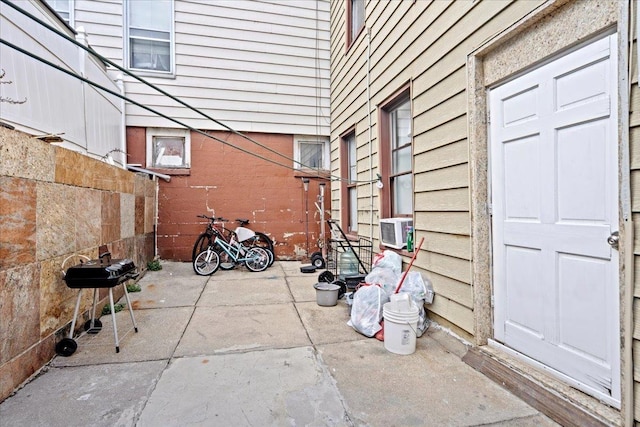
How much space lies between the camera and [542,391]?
1.90 meters

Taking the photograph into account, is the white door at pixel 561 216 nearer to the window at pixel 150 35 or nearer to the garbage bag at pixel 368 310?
the garbage bag at pixel 368 310

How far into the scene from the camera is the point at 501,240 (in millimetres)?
2408

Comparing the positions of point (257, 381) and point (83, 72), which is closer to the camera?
point (257, 381)

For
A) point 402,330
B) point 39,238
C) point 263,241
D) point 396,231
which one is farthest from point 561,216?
point 263,241

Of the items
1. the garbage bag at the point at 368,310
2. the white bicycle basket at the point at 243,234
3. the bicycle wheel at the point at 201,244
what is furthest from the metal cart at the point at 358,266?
the bicycle wheel at the point at 201,244

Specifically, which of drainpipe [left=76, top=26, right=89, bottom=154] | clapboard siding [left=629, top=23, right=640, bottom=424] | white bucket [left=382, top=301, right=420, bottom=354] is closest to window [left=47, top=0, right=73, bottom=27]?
drainpipe [left=76, top=26, right=89, bottom=154]

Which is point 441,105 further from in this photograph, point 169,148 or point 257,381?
point 169,148

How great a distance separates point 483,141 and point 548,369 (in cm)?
157

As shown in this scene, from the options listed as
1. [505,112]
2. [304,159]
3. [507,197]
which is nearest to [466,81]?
[505,112]

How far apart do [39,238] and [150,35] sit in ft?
16.4

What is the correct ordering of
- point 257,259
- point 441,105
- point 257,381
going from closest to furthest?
1. point 257,381
2. point 441,105
3. point 257,259

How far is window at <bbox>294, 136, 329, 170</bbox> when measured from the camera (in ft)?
22.2

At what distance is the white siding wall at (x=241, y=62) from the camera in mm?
5832

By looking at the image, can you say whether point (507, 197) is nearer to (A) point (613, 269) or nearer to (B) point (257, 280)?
(A) point (613, 269)
